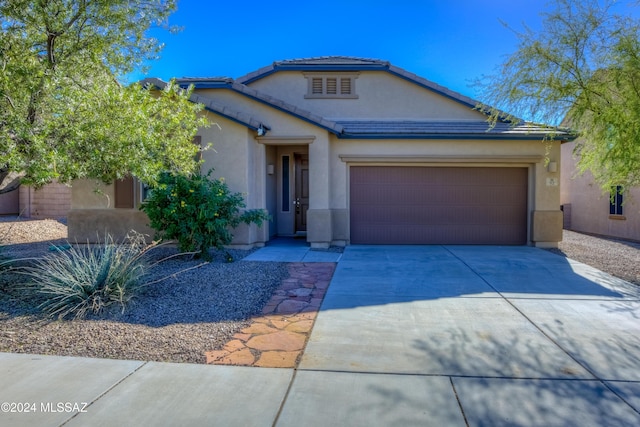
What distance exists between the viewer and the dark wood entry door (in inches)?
566

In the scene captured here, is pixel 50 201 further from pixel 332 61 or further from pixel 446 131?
pixel 446 131

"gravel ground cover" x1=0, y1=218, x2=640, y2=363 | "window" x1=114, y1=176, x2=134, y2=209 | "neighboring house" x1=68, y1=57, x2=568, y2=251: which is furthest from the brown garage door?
"window" x1=114, y1=176, x2=134, y2=209

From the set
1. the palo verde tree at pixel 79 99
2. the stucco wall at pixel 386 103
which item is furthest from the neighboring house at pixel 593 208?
the palo verde tree at pixel 79 99

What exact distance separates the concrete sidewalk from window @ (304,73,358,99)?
933cm

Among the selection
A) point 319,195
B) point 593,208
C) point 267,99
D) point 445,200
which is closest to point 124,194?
point 267,99

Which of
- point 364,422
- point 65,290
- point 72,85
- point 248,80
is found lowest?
point 364,422

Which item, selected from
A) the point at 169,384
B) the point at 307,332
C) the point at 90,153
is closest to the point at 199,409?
the point at 169,384

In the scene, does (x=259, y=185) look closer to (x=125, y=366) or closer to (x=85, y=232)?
(x=85, y=232)

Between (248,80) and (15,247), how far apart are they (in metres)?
8.30

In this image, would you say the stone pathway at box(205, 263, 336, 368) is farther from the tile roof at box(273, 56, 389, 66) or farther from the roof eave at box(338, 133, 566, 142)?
the tile roof at box(273, 56, 389, 66)

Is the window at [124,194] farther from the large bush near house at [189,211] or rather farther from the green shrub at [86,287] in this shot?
the green shrub at [86,287]

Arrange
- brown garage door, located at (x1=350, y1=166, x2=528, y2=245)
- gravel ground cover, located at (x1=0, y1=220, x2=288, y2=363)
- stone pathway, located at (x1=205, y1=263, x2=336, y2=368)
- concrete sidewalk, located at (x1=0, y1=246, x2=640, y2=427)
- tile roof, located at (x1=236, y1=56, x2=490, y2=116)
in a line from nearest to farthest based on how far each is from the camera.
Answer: concrete sidewalk, located at (x1=0, y1=246, x2=640, y2=427)
stone pathway, located at (x1=205, y1=263, x2=336, y2=368)
gravel ground cover, located at (x1=0, y1=220, x2=288, y2=363)
brown garage door, located at (x1=350, y1=166, x2=528, y2=245)
tile roof, located at (x1=236, y1=56, x2=490, y2=116)

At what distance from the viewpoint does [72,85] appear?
252 inches

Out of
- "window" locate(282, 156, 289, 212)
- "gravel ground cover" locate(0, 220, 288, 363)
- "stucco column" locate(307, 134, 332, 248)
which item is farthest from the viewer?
"window" locate(282, 156, 289, 212)
